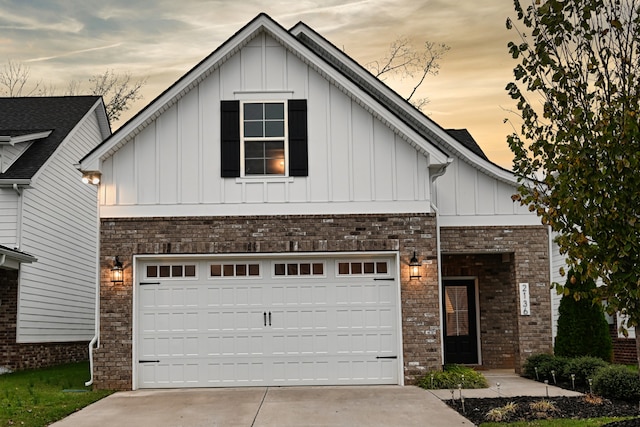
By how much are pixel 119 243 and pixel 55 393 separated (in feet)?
9.44

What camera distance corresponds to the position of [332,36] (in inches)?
952

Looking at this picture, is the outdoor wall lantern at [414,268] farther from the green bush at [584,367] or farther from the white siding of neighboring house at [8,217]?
the white siding of neighboring house at [8,217]

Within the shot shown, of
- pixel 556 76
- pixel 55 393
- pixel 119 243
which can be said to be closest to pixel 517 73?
pixel 556 76

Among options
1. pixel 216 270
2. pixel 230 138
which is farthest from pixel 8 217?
pixel 230 138

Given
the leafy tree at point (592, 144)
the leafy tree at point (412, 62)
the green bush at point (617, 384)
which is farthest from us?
the leafy tree at point (412, 62)

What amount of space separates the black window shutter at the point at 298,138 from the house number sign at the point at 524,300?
5254 mm

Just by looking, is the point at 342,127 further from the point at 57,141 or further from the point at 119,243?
the point at 57,141

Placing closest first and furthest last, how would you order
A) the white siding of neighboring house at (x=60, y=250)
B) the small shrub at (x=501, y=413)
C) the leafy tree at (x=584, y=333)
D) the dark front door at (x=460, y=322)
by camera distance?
the small shrub at (x=501, y=413), the leafy tree at (x=584, y=333), the dark front door at (x=460, y=322), the white siding of neighboring house at (x=60, y=250)

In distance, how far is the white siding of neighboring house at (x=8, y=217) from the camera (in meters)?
18.0

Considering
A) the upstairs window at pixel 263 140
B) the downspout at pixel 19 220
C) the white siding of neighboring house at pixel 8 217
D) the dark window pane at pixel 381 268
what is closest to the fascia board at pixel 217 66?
the upstairs window at pixel 263 140

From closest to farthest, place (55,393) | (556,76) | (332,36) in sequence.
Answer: (556,76) < (55,393) < (332,36)

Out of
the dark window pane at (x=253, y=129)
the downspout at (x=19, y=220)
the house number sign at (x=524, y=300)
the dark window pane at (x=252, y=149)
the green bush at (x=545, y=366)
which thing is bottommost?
the green bush at (x=545, y=366)

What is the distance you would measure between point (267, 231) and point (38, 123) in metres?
10.8

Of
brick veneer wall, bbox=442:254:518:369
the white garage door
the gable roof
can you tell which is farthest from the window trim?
the gable roof
